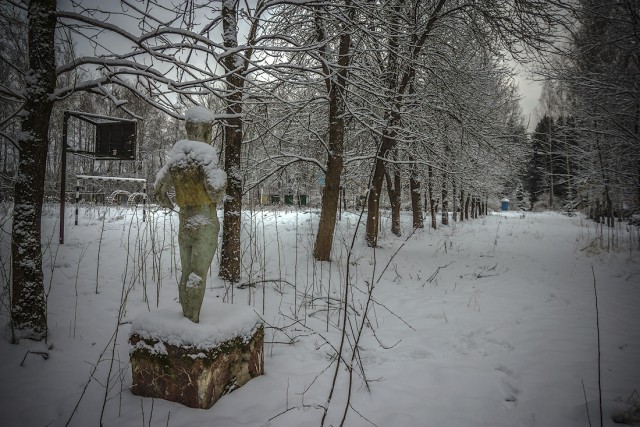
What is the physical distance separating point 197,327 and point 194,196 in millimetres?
945

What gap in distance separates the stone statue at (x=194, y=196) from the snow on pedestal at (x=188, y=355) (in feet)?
0.60

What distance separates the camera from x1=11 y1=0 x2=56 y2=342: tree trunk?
282cm

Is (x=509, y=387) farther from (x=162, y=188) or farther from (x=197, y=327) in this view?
(x=162, y=188)

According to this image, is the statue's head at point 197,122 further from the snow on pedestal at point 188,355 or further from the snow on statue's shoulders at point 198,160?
the snow on pedestal at point 188,355

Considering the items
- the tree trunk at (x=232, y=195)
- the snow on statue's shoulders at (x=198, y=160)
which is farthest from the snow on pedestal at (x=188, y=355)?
the tree trunk at (x=232, y=195)

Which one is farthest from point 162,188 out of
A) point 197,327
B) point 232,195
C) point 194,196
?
point 232,195

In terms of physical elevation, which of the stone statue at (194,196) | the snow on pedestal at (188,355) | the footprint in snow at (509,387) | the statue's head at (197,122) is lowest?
the footprint in snow at (509,387)

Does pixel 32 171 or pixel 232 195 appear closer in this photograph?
pixel 32 171

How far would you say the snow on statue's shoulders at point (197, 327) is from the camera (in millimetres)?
2100

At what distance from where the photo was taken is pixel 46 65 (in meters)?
2.87

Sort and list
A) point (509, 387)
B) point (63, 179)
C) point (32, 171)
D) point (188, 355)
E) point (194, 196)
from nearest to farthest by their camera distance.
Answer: point (188, 355) → point (194, 196) → point (509, 387) → point (32, 171) → point (63, 179)

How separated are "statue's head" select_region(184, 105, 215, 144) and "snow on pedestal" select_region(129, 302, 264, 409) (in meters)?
1.41

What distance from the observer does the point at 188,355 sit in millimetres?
2082

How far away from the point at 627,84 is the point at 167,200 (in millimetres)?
9585
